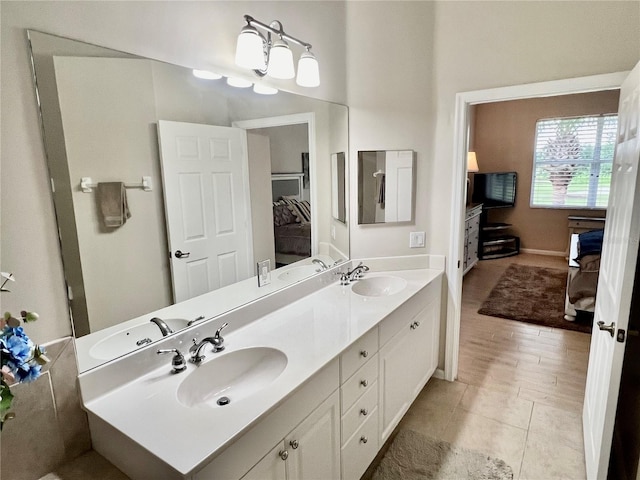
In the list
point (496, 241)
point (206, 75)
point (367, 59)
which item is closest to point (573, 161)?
point (496, 241)

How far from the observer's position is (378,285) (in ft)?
8.23

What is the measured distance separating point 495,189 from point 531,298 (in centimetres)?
259

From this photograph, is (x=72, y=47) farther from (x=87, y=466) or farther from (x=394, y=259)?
(x=394, y=259)

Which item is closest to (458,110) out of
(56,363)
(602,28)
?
(602,28)

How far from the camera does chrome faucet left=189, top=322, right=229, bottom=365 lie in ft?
A: 4.60

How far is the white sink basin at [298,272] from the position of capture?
2120 mm

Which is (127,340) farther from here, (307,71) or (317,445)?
(307,71)

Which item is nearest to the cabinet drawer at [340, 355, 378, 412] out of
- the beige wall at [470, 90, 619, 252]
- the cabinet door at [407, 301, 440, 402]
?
the cabinet door at [407, 301, 440, 402]

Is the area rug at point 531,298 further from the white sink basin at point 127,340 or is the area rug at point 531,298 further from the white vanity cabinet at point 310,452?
the white sink basin at point 127,340

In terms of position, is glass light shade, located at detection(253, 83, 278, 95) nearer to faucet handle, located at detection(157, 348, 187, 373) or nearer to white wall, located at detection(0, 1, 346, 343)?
white wall, located at detection(0, 1, 346, 343)

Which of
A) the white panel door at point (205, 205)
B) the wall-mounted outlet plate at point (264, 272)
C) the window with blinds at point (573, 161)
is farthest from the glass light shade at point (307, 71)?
the window with blinds at point (573, 161)

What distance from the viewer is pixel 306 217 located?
228 centimetres

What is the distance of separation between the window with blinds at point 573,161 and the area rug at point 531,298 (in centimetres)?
142

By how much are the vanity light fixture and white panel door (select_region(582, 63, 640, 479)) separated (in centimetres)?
143
